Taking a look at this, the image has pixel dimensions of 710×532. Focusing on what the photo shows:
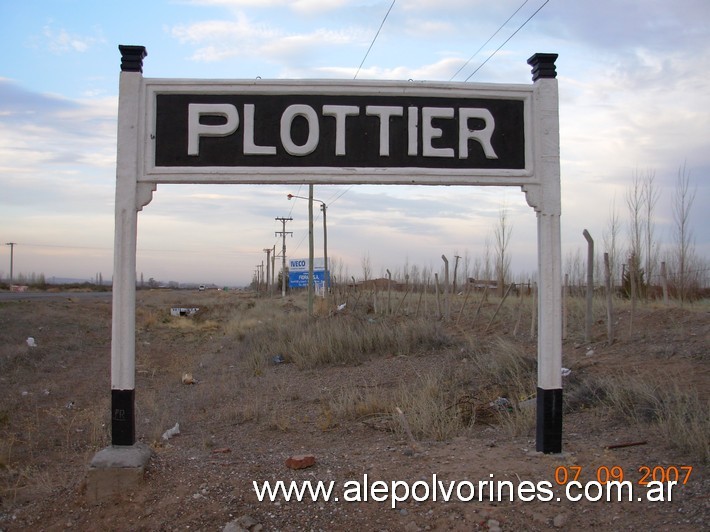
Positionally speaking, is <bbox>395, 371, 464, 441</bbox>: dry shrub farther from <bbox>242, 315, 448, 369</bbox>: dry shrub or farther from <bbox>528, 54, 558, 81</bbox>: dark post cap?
<bbox>242, 315, 448, 369</bbox>: dry shrub

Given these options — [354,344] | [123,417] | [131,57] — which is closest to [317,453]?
[123,417]

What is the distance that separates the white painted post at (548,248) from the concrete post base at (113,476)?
306cm

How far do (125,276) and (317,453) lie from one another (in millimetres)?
2237

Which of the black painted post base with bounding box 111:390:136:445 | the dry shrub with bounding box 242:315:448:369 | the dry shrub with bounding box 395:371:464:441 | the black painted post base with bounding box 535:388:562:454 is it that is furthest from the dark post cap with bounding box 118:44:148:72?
the dry shrub with bounding box 242:315:448:369

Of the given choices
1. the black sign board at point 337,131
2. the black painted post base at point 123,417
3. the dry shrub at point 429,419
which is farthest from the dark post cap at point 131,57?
the dry shrub at point 429,419

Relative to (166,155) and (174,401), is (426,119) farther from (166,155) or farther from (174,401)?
(174,401)

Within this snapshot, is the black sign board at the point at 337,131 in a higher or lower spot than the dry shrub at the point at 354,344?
higher

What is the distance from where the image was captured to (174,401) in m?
10.8

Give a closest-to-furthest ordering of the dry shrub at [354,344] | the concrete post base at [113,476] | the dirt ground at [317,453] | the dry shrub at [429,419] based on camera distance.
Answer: the dirt ground at [317,453] → the concrete post base at [113,476] → the dry shrub at [429,419] → the dry shrub at [354,344]

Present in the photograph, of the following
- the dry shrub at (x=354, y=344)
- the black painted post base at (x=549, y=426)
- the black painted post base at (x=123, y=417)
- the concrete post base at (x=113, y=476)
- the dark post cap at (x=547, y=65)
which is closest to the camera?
the concrete post base at (x=113, y=476)

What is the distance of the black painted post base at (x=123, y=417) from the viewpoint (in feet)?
15.5

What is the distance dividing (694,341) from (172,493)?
29.3 feet

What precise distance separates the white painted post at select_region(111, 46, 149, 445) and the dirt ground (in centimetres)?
51

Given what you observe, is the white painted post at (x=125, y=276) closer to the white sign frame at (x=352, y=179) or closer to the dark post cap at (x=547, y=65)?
the white sign frame at (x=352, y=179)
